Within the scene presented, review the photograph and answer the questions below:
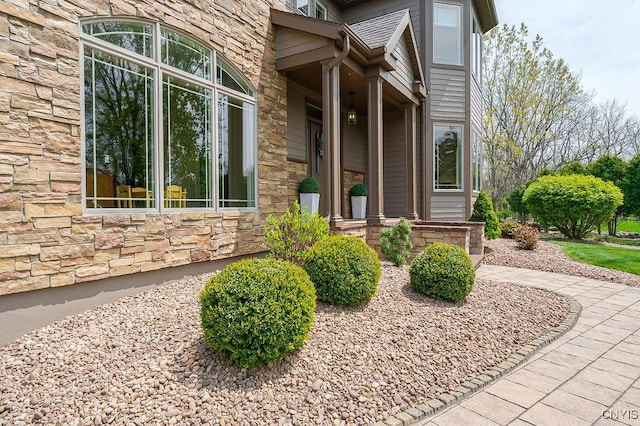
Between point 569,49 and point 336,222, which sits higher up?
point 569,49

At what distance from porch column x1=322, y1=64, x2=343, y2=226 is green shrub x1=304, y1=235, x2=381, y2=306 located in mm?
2056

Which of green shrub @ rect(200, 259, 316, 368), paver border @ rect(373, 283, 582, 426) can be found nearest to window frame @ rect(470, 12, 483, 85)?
paver border @ rect(373, 283, 582, 426)

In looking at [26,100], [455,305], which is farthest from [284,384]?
[26,100]

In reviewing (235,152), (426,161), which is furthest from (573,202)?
(235,152)

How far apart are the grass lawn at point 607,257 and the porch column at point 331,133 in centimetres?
609

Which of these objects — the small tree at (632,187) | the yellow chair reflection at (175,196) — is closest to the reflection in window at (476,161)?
the small tree at (632,187)

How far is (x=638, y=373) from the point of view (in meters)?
3.07

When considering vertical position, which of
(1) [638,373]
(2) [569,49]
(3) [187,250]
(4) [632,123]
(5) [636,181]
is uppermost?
(2) [569,49]

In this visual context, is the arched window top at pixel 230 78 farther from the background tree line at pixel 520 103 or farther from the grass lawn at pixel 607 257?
the background tree line at pixel 520 103

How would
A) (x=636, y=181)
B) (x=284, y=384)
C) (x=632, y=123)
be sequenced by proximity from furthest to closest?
(x=632, y=123)
(x=636, y=181)
(x=284, y=384)

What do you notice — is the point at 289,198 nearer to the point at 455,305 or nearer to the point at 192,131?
the point at 192,131

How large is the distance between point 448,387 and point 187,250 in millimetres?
3423

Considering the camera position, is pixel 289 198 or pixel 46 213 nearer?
pixel 46 213

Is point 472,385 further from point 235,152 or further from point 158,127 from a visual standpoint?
point 235,152
